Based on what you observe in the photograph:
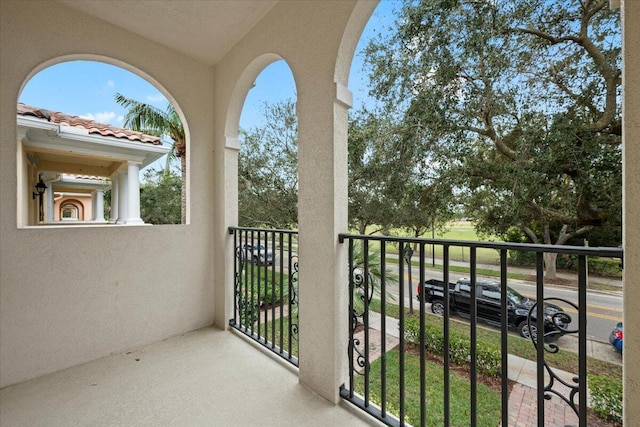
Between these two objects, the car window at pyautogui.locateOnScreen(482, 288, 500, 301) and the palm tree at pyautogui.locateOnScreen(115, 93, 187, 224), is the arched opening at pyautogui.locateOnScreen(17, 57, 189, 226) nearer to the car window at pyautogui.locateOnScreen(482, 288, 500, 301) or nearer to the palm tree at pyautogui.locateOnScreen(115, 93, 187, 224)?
the palm tree at pyautogui.locateOnScreen(115, 93, 187, 224)

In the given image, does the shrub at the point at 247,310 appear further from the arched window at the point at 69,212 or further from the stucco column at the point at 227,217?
the arched window at the point at 69,212

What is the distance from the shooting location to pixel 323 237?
1.76 metres

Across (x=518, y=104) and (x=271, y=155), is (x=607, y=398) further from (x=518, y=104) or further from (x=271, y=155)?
(x=271, y=155)

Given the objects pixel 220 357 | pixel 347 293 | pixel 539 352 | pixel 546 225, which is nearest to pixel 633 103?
pixel 539 352

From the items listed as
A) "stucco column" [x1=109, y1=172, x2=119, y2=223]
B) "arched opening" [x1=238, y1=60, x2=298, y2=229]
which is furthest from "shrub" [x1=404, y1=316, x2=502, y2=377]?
"stucco column" [x1=109, y1=172, x2=119, y2=223]

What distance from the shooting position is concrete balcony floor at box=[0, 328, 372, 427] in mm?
1570

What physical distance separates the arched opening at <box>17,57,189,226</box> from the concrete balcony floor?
1242 millimetres

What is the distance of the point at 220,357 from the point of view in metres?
2.24

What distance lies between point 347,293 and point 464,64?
128 inches

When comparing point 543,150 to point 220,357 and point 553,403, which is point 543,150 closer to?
point 553,403

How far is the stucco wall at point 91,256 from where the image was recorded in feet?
6.26

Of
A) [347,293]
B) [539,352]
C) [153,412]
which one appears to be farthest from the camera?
[347,293]

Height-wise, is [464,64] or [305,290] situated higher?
[464,64]

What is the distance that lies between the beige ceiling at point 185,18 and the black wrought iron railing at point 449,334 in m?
1.94
